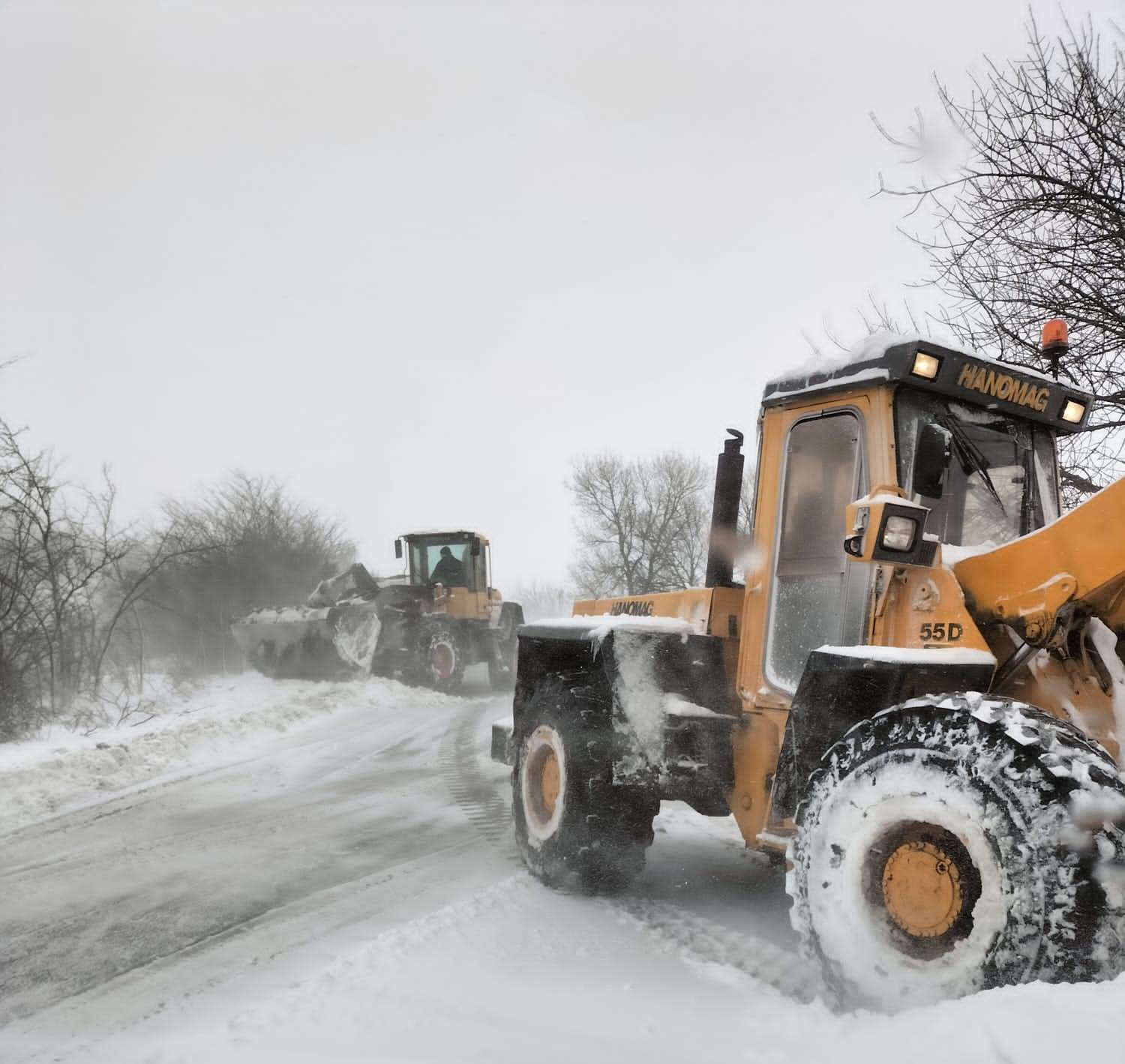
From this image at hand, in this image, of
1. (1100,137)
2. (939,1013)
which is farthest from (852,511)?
(1100,137)

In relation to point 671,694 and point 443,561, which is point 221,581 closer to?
point 443,561

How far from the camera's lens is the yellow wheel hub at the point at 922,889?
2465 mm

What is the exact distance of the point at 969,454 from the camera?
3.60 metres

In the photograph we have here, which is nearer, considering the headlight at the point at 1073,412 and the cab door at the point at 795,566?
the cab door at the point at 795,566

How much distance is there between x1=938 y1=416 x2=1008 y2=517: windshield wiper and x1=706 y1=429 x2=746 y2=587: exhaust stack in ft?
3.16

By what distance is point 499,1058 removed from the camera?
252 centimetres

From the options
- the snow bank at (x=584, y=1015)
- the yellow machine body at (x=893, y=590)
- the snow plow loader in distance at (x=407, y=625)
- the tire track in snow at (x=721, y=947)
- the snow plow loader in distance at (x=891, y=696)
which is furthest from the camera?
the snow plow loader in distance at (x=407, y=625)

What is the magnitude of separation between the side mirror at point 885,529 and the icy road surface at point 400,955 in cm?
130

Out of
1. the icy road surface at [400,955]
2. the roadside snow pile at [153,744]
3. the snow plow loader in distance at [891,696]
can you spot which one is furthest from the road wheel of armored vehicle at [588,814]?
the roadside snow pile at [153,744]

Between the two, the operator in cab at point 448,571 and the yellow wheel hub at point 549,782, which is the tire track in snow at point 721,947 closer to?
the yellow wheel hub at point 549,782

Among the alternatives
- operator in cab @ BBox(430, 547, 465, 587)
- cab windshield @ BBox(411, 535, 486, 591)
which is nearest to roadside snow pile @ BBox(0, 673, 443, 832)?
operator in cab @ BBox(430, 547, 465, 587)

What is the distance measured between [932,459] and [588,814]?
2.32 metres

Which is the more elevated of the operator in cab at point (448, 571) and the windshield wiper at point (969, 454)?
the windshield wiper at point (969, 454)

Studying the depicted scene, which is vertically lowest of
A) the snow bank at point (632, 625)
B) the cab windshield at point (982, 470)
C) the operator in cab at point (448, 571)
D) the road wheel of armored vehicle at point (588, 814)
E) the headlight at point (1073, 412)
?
the road wheel of armored vehicle at point (588, 814)
